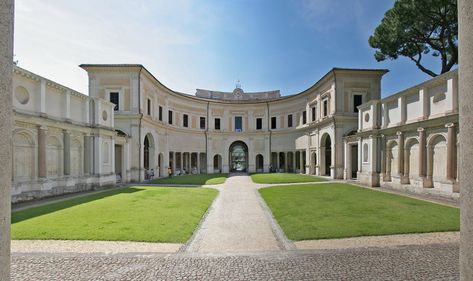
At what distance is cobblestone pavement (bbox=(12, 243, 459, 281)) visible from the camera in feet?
15.9

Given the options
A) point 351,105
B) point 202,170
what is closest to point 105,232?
point 351,105

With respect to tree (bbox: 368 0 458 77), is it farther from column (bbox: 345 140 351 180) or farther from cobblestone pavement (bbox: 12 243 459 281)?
cobblestone pavement (bbox: 12 243 459 281)

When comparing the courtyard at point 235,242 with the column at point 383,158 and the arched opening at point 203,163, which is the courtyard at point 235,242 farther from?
the arched opening at point 203,163

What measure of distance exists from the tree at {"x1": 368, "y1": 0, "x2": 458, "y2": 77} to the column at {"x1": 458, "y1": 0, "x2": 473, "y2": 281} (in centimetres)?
2234

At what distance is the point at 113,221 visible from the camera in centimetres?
865

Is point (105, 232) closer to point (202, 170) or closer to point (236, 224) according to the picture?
point (236, 224)

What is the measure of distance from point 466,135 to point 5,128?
3682 mm

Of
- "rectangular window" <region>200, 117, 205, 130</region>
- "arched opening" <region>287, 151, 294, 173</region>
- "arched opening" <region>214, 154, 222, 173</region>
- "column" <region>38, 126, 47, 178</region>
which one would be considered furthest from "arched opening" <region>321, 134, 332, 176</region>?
"column" <region>38, 126, 47, 178</region>

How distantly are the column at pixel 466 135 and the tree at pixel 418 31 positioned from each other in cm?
2234

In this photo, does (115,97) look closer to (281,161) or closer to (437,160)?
(437,160)

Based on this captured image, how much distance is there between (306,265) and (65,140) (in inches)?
684

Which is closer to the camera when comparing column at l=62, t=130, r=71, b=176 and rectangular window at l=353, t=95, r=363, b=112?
column at l=62, t=130, r=71, b=176

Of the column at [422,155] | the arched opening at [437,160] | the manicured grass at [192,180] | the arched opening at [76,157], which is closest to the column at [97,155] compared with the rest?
the arched opening at [76,157]

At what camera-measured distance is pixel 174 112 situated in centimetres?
3497
